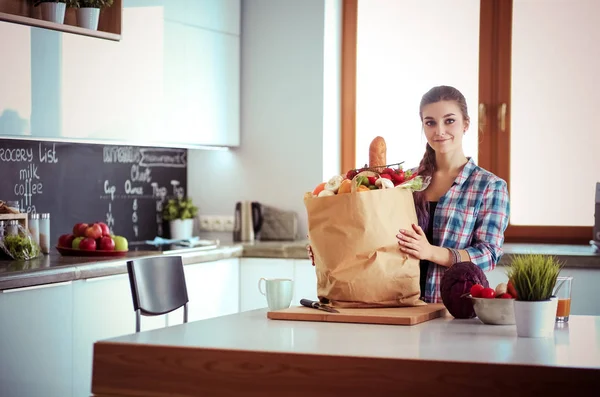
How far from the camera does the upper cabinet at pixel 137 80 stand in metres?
3.48

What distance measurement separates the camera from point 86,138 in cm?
376

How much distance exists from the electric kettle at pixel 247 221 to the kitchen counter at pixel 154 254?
0.11 meters

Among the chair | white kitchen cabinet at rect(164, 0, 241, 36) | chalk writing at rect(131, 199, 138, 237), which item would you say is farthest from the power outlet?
the chair

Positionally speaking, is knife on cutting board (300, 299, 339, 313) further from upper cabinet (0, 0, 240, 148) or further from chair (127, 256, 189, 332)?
upper cabinet (0, 0, 240, 148)

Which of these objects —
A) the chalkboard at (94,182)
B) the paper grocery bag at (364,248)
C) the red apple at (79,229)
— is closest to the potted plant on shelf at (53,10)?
the chalkboard at (94,182)

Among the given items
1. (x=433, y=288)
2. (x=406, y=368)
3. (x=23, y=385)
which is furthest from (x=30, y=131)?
(x=406, y=368)

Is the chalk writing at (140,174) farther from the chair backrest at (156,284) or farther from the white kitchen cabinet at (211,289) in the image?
the chair backrest at (156,284)

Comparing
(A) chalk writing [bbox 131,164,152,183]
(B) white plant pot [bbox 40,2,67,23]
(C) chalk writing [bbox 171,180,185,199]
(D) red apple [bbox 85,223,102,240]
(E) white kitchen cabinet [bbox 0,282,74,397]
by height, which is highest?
(B) white plant pot [bbox 40,2,67,23]

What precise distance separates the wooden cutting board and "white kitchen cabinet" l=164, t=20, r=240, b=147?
6.91 ft

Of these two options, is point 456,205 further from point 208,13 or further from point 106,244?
point 208,13

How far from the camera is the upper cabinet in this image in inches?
137

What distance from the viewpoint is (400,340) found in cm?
194

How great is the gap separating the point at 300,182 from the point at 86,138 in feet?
4.19

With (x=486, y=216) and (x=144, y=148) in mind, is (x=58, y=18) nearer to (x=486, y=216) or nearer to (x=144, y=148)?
(x=144, y=148)
